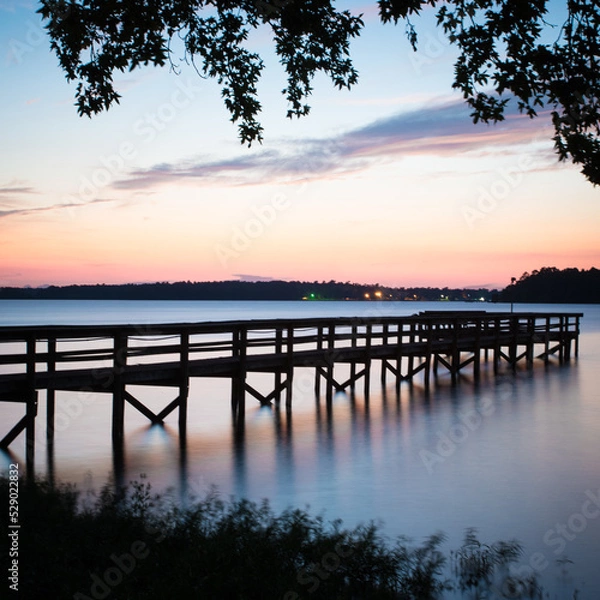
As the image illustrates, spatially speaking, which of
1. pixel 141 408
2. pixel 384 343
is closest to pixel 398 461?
pixel 141 408

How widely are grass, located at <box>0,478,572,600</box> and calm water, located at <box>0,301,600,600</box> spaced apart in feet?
4.59

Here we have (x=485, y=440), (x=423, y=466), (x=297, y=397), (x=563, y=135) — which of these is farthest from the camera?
(x=297, y=397)

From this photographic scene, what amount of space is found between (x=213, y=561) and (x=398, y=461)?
8899 millimetres

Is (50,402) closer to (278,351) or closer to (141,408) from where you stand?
(141,408)

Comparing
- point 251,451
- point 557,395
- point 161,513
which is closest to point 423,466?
point 251,451

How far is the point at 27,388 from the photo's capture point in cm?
1403

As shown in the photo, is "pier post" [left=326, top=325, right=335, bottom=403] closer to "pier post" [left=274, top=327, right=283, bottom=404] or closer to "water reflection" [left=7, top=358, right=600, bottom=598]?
"water reflection" [left=7, top=358, right=600, bottom=598]

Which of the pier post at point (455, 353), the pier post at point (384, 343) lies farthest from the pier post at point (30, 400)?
the pier post at point (455, 353)

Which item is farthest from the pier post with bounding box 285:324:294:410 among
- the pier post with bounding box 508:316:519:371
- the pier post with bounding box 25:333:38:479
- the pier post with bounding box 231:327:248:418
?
the pier post with bounding box 508:316:519:371

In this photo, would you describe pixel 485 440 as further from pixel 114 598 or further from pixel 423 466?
pixel 114 598

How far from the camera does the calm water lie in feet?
37.9

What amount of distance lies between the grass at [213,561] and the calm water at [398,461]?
140 cm

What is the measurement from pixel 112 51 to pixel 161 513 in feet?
19.9

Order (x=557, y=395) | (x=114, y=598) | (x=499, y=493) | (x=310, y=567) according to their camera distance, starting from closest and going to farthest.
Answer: (x=114, y=598) → (x=310, y=567) → (x=499, y=493) → (x=557, y=395)
